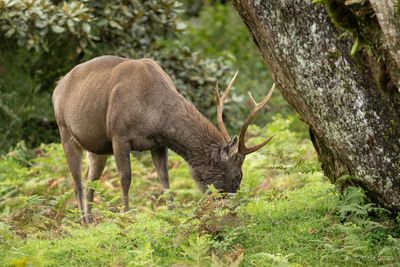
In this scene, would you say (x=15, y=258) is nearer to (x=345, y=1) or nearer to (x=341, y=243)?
(x=341, y=243)

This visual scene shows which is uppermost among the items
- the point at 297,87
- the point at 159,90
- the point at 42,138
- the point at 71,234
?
the point at 297,87

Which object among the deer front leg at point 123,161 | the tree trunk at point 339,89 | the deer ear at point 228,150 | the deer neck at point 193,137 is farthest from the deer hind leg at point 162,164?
the tree trunk at point 339,89

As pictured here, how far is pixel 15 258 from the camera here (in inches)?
272

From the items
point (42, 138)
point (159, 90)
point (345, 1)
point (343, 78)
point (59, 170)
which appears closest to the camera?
point (345, 1)

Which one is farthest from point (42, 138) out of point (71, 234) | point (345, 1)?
point (345, 1)

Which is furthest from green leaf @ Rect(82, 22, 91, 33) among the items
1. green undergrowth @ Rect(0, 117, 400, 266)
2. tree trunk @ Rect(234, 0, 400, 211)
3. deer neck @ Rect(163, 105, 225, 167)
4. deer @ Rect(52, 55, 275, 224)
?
tree trunk @ Rect(234, 0, 400, 211)

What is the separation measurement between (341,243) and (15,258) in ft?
8.30

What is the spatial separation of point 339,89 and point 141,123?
3201 mm

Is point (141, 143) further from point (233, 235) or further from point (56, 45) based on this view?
point (56, 45)

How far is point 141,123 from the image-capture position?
31.3 ft

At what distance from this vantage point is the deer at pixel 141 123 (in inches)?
376

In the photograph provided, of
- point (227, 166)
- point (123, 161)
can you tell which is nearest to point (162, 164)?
point (123, 161)

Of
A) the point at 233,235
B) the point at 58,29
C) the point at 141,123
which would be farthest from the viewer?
the point at 58,29

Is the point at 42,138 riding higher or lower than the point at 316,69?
lower
